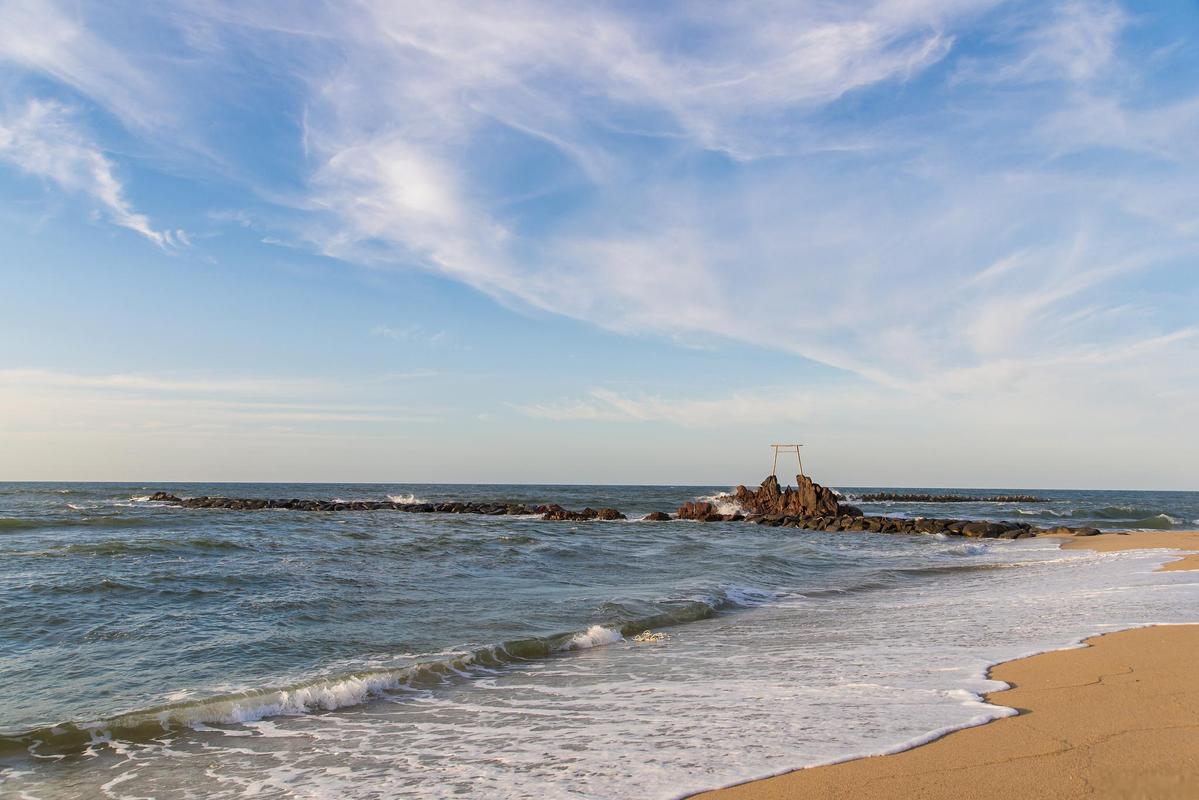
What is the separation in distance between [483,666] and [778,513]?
3741cm

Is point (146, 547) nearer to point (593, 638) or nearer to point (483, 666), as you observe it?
Answer: point (483, 666)

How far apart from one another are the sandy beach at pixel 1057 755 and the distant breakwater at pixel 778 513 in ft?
93.4

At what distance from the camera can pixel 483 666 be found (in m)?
8.27

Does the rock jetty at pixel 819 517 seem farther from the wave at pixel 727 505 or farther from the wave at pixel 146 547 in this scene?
the wave at pixel 146 547

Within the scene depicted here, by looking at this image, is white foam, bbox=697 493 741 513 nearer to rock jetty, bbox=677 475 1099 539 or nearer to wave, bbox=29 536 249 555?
rock jetty, bbox=677 475 1099 539

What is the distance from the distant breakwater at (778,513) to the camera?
3291 centimetres

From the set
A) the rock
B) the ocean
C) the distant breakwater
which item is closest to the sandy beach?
the ocean

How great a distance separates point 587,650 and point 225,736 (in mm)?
4353

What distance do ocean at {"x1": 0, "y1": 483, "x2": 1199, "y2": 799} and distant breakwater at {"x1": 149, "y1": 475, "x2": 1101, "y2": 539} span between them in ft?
51.7

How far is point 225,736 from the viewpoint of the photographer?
6035 mm

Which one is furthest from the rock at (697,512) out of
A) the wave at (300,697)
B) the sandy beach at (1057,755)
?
the sandy beach at (1057,755)

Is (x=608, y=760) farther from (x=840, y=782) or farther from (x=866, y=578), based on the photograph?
(x=866, y=578)

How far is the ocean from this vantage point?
4.91 m

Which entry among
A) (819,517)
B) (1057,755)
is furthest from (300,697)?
(819,517)
